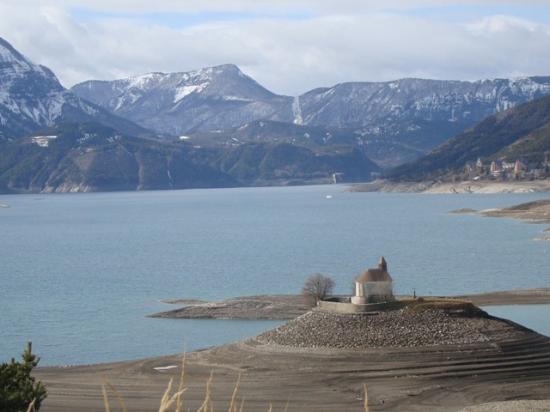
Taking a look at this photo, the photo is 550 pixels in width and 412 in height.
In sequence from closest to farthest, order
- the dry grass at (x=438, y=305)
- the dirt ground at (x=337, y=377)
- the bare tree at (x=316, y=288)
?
1. the dirt ground at (x=337, y=377)
2. the dry grass at (x=438, y=305)
3. the bare tree at (x=316, y=288)

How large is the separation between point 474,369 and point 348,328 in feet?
22.3

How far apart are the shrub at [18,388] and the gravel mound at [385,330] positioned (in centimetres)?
3418

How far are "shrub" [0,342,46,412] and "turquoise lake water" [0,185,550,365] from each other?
39.1m

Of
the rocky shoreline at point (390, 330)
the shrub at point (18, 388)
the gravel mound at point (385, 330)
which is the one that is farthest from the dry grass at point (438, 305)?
the shrub at point (18, 388)

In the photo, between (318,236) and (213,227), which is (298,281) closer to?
(318,236)

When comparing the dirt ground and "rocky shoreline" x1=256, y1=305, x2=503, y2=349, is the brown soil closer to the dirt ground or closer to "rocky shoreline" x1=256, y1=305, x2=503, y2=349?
the dirt ground

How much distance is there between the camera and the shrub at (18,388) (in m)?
17.1

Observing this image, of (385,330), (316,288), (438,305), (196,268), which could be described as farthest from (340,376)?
(196,268)

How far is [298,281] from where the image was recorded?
93.6 m

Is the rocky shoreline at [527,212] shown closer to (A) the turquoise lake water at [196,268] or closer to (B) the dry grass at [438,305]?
(A) the turquoise lake water at [196,268]

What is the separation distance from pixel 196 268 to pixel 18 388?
92.1m

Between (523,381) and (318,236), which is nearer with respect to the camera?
(523,381)

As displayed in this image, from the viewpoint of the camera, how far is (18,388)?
17.6 m

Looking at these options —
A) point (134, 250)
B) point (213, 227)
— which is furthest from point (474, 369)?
point (213, 227)
